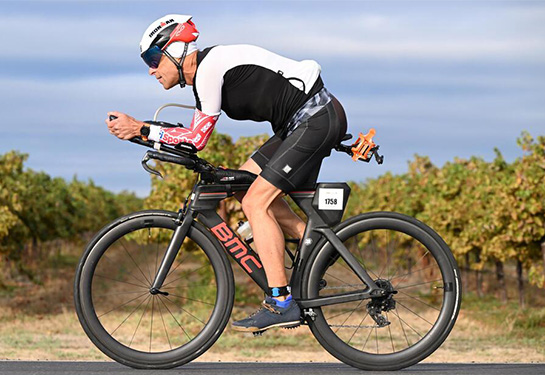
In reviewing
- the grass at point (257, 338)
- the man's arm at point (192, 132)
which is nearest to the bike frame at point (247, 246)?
the man's arm at point (192, 132)

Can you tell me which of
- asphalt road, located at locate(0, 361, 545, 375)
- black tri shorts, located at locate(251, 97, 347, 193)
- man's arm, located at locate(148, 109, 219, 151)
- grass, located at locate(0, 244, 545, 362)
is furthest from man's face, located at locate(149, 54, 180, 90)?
grass, located at locate(0, 244, 545, 362)

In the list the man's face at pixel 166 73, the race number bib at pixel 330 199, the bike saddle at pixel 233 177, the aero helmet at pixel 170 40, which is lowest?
the race number bib at pixel 330 199

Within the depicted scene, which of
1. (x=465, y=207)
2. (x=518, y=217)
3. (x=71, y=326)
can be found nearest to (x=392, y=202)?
(x=465, y=207)

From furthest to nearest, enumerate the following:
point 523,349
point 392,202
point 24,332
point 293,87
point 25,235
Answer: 1. point 392,202
2. point 25,235
3. point 24,332
4. point 523,349
5. point 293,87

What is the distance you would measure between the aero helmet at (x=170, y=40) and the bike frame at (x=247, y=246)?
833 mm

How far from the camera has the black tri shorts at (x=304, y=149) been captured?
219 inches

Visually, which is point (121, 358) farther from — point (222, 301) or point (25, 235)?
point (25, 235)

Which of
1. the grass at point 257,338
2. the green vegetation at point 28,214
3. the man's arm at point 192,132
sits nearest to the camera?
the man's arm at point 192,132

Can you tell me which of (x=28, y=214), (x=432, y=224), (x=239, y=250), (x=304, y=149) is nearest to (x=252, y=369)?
(x=239, y=250)

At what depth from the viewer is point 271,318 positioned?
5.61 metres

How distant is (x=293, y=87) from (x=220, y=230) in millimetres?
1147

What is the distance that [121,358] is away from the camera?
580 cm

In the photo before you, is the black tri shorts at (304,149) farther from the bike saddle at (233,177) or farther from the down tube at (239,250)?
the down tube at (239,250)

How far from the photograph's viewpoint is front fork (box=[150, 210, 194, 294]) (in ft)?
18.8
